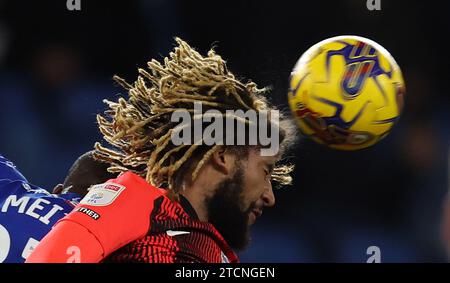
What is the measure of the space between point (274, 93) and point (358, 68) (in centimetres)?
212

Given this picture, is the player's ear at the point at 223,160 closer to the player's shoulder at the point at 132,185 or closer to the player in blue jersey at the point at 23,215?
the player's shoulder at the point at 132,185

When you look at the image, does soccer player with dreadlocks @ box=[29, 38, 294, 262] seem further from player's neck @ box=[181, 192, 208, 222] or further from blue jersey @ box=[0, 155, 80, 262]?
blue jersey @ box=[0, 155, 80, 262]

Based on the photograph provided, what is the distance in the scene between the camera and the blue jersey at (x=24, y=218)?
274 cm

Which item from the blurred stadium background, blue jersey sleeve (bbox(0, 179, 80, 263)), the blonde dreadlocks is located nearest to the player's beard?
the blonde dreadlocks

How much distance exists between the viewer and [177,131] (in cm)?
262

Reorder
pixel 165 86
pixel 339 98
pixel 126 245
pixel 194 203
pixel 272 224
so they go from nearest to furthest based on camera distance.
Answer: pixel 126 245 → pixel 194 203 → pixel 165 86 → pixel 339 98 → pixel 272 224

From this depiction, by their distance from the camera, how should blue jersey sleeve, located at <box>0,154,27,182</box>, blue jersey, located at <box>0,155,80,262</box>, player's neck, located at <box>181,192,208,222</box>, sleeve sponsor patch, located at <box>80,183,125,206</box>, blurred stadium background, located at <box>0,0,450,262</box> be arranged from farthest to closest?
blurred stadium background, located at <box>0,0,450,262</box>
blue jersey sleeve, located at <box>0,154,27,182</box>
blue jersey, located at <box>0,155,80,262</box>
player's neck, located at <box>181,192,208,222</box>
sleeve sponsor patch, located at <box>80,183,125,206</box>

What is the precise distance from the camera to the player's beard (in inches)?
102

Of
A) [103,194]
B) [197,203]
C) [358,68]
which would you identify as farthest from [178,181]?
[358,68]

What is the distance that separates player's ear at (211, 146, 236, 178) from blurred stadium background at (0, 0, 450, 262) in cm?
281

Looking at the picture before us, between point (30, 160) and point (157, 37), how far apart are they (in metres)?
1.28
